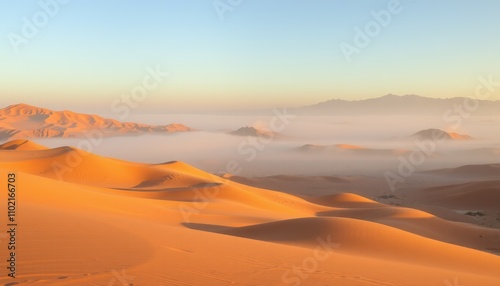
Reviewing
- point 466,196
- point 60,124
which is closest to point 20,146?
point 466,196

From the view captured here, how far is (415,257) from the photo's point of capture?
12.0 metres

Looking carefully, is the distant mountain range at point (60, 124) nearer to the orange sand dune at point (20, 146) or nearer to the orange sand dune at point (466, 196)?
the orange sand dune at point (20, 146)

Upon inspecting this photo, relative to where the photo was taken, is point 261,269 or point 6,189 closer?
point 261,269

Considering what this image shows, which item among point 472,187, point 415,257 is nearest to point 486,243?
point 415,257

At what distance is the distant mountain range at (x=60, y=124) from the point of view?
150 metres

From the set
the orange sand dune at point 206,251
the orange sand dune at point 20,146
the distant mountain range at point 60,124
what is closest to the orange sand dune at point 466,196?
the orange sand dune at point 206,251

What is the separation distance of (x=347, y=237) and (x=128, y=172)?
26639mm

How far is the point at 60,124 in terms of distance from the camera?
169 m

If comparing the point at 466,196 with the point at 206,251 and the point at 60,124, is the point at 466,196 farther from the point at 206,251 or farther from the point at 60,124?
the point at 60,124

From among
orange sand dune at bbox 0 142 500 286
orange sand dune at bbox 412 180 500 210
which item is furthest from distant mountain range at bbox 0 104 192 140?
orange sand dune at bbox 0 142 500 286

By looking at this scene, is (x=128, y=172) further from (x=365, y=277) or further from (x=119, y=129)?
(x=119, y=129)

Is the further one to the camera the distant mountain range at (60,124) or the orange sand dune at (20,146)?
the distant mountain range at (60,124)

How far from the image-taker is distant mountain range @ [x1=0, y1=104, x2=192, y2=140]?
150 meters

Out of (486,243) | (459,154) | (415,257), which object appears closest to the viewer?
(415,257)
